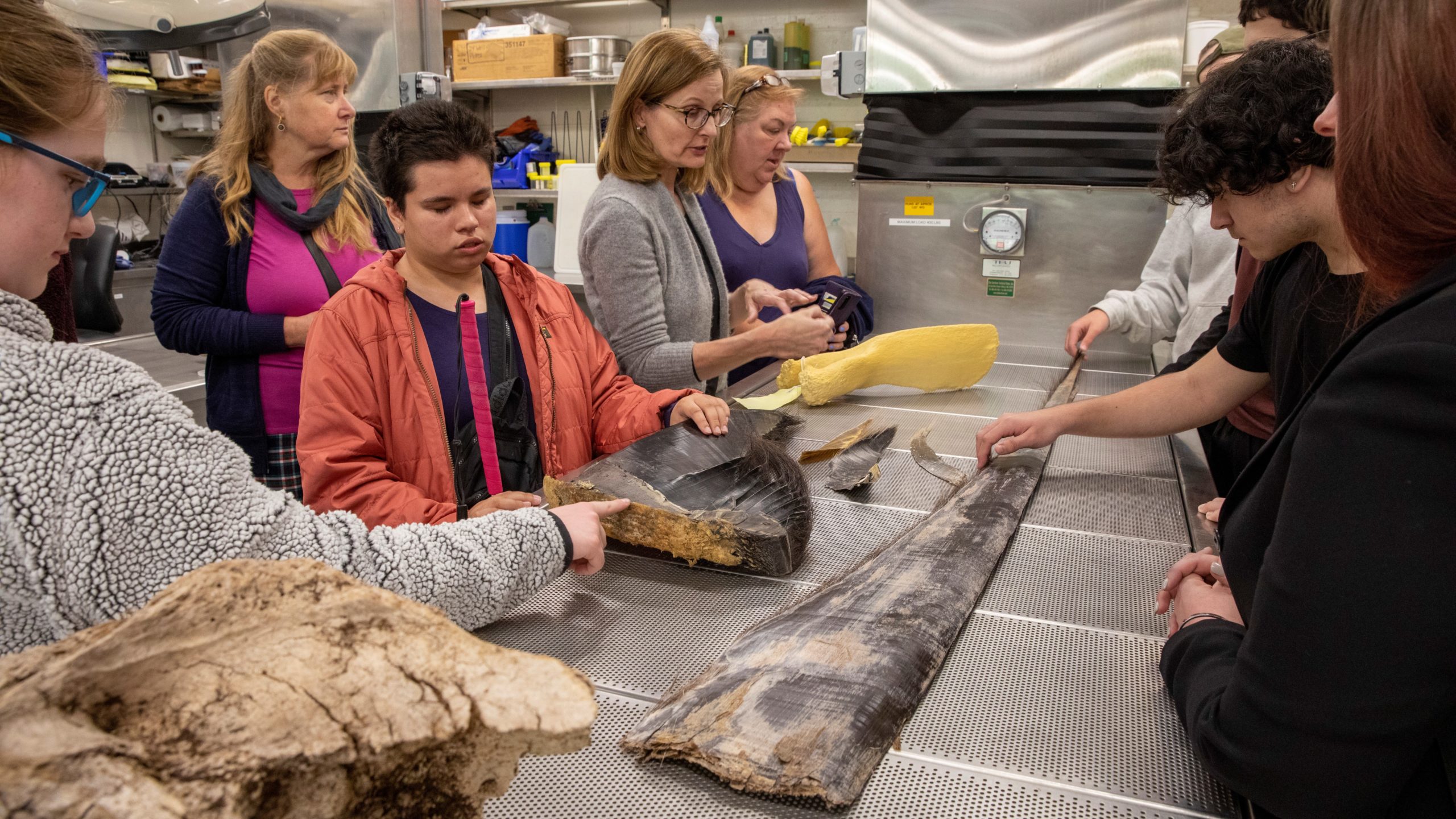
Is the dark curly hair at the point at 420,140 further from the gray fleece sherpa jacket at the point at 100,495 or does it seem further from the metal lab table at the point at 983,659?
the gray fleece sherpa jacket at the point at 100,495

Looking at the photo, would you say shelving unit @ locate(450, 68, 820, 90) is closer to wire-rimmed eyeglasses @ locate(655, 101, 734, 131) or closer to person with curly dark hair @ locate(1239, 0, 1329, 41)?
wire-rimmed eyeglasses @ locate(655, 101, 734, 131)

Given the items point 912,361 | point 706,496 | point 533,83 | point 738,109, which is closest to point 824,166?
point 533,83

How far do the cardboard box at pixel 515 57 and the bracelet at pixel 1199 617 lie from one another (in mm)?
5567

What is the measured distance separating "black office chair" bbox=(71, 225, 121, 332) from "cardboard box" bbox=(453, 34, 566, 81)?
2743mm

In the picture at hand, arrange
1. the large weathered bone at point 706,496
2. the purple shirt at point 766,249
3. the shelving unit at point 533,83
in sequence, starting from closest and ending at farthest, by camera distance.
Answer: the large weathered bone at point 706,496 < the purple shirt at point 766,249 < the shelving unit at point 533,83

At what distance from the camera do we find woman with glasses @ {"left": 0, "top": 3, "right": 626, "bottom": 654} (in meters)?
0.74

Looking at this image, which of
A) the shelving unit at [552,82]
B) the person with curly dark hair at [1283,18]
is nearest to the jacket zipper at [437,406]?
the person with curly dark hair at [1283,18]

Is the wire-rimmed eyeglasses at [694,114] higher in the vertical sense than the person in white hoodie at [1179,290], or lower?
higher

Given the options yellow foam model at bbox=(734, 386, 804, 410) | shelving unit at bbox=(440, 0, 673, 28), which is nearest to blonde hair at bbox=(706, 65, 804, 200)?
yellow foam model at bbox=(734, 386, 804, 410)

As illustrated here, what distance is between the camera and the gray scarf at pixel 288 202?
2.42 m

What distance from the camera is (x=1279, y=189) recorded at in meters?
1.37

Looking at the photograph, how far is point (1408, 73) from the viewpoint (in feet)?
2.25

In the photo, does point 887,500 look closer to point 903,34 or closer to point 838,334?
point 838,334

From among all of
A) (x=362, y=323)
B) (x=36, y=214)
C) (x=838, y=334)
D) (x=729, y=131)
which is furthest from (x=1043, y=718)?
(x=729, y=131)
